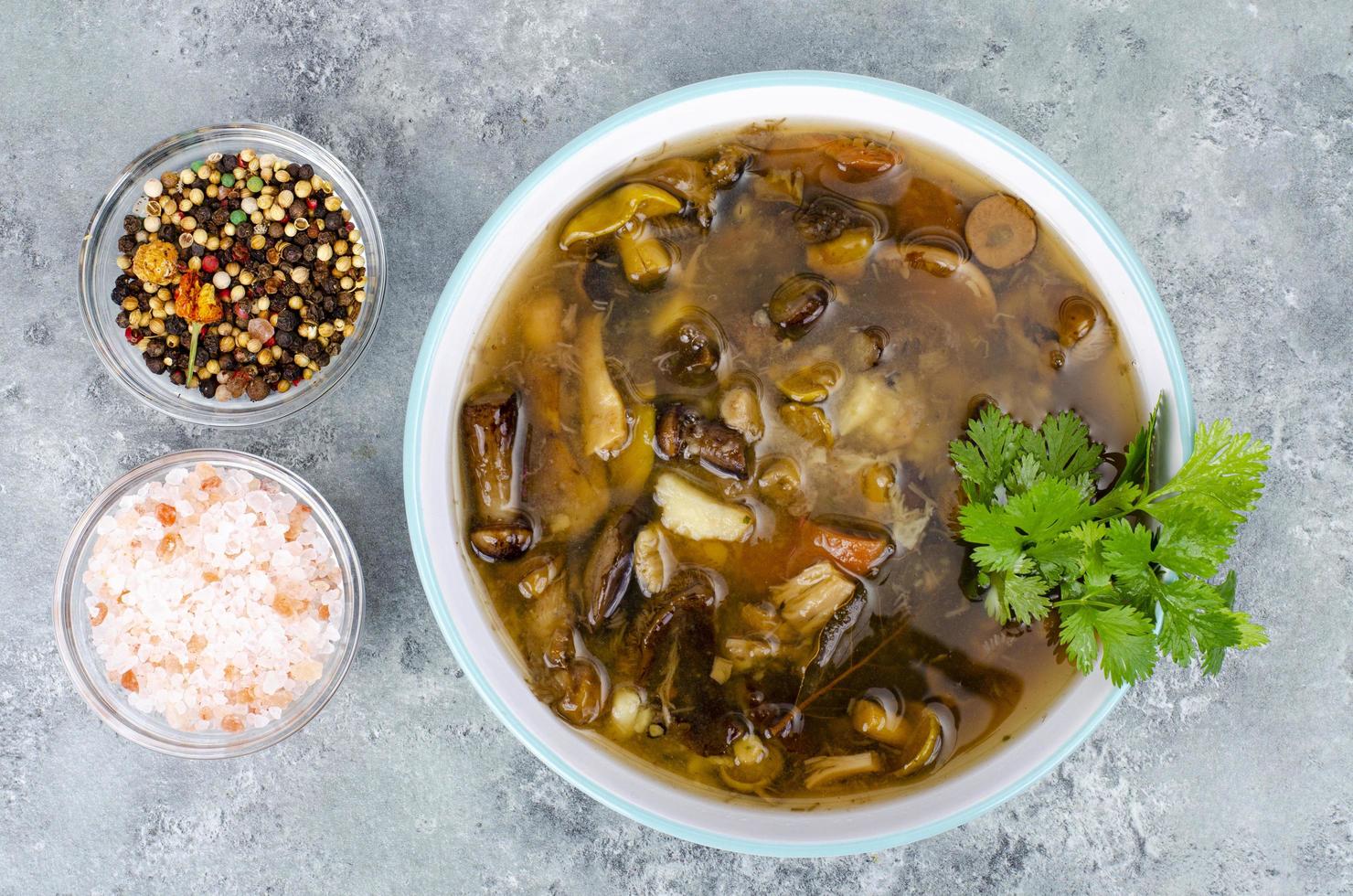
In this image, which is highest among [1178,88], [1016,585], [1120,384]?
[1178,88]

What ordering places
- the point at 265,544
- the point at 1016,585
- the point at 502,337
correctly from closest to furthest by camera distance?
the point at 1016,585 → the point at 502,337 → the point at 265,544

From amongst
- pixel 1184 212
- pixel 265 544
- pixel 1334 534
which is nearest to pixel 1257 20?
pixel 1184 212

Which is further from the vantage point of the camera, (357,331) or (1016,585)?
(357,331)

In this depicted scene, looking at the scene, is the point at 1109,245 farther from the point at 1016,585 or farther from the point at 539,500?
the point at 539,500

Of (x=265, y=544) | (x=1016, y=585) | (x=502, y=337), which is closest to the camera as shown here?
(x=1016, y=585)

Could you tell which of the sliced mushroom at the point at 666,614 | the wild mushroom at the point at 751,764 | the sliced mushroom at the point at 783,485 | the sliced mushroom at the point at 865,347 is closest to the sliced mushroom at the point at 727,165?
the sliced mushroom at the point at 865,347

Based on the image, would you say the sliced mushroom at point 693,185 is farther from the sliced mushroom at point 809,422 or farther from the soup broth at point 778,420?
the sliced mushroom at point 809,422

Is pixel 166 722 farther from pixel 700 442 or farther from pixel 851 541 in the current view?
pixel 851 541
